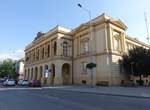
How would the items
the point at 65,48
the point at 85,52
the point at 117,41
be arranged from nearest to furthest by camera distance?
1. the point at 117,41
2. the point at 85,52
3. the point at 65,48

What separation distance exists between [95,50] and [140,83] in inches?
412

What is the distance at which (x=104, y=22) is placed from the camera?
34844mm

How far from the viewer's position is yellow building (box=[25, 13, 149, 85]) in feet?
112

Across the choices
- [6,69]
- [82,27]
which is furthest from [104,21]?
[6,69]

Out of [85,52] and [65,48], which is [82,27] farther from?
[65,48]

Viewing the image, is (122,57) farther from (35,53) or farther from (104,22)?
(35,53)

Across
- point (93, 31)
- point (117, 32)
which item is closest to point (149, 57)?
point (117, 32)

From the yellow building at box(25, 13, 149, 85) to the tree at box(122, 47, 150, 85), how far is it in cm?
162

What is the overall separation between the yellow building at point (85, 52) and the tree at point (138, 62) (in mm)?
1622

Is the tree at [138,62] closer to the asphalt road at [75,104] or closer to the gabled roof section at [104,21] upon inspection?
the gabled roof section at [104,21]

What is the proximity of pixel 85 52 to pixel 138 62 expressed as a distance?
1180 centimetres

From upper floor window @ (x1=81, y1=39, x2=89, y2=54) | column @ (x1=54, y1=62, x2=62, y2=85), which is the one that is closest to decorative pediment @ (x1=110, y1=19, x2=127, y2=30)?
upper floor window @ (x1=81, y1=39, x2=89, y2=54)

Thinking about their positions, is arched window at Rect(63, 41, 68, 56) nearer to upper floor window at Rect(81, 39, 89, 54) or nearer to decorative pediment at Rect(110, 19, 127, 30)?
upper floor window at Rect(81, 39, 89, 54)

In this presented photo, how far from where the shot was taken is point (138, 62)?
3184 cm
